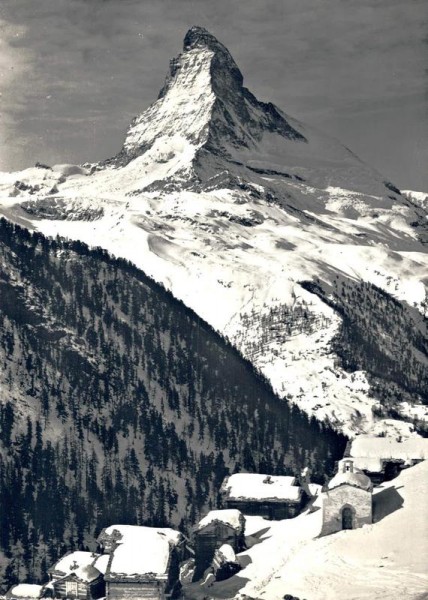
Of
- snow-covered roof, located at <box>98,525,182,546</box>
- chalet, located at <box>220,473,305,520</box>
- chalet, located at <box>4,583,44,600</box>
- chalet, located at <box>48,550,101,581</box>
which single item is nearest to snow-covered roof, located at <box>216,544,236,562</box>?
snow-covered roof, located at <box>98,525,182,546</box>

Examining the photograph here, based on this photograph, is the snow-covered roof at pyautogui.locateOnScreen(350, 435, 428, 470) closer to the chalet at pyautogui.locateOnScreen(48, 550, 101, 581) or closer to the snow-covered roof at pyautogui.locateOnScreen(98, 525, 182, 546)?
the snow-covered roof at pyautogui.locateOnScreen(98, 525, 182, 546)

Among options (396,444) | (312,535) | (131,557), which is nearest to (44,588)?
(131,557)

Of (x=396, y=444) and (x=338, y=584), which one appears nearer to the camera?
(x=338, y=584)

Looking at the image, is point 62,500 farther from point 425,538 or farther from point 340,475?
point 425,538

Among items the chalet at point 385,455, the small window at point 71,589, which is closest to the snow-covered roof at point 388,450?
the chalet at point 385,455

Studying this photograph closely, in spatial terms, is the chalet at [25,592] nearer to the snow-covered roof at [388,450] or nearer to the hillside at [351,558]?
the hillside at [351,558]

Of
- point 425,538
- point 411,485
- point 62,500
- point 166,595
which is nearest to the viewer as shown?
point 425,538

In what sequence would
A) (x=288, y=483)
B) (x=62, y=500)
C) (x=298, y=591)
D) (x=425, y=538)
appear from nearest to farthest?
(x=298, y=591), (x=425, y=538), (x=288, y=483), (x=62, y=500)
